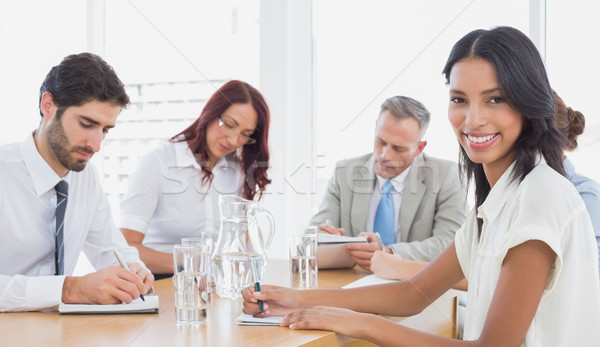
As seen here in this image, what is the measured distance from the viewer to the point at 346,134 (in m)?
3.43

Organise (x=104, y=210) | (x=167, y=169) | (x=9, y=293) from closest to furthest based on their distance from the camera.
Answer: (x=9, y=293)
(x=104, y=210)
(x=167, y=169)

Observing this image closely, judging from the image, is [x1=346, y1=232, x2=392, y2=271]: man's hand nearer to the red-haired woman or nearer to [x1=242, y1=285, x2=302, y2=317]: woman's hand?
[x1=242, y1=285, x2=302, y2=317]: woman's hand

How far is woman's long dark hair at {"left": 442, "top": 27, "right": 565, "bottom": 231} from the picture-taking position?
1127 mm

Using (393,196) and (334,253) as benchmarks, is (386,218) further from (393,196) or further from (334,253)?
(334,253)

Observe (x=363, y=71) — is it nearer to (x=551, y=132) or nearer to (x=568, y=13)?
(x=568, y=13)

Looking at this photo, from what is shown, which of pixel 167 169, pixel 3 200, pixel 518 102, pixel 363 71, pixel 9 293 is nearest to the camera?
pixel 518 102

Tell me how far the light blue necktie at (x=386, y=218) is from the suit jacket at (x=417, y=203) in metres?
0.03

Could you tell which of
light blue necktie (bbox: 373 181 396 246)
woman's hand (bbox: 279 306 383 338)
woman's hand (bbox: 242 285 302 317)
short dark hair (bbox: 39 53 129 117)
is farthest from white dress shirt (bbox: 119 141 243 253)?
woman's hand (bbox: 279 306 383 338)

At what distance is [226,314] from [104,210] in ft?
2.72

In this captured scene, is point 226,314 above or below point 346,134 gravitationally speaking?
below

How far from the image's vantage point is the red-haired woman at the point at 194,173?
2.29 metres

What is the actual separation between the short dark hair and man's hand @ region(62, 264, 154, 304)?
68cm

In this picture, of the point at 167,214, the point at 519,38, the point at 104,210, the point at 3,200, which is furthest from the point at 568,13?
the point at 3,200

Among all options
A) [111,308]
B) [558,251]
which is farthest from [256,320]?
[558,251]
